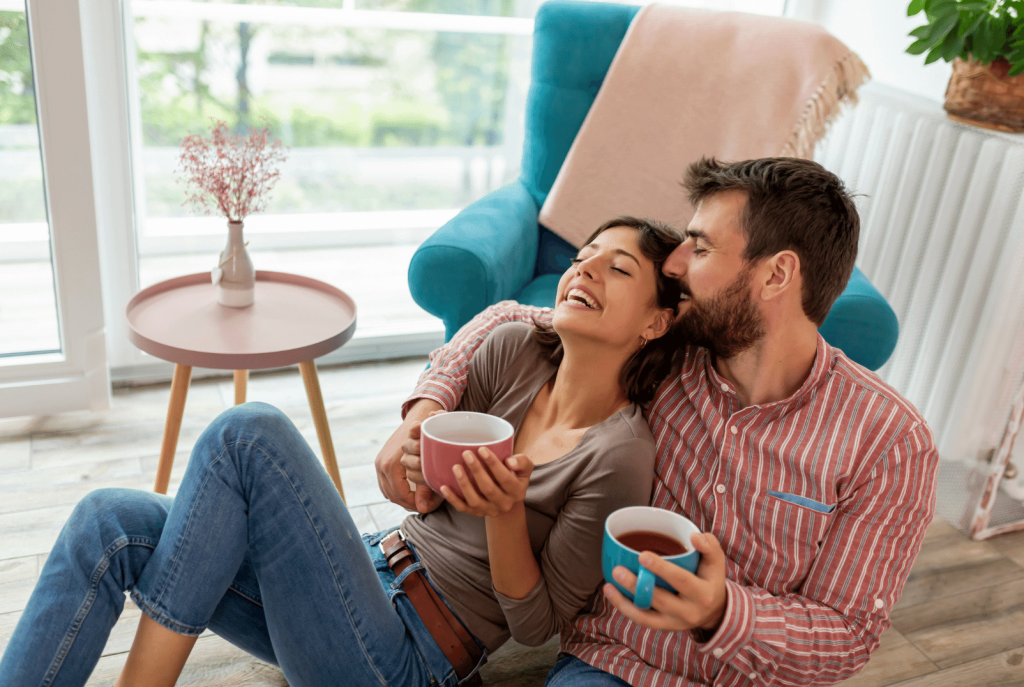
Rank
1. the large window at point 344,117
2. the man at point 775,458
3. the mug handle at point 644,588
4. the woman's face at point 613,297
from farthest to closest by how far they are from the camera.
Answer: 1. the large window at point 344,117
2. the woman's face at point 613,297
3. the man at point 775,458
4. the mug handle at point 644,588

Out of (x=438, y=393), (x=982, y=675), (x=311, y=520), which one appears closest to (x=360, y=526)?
(x=438, y=393)

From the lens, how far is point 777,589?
1.11 m

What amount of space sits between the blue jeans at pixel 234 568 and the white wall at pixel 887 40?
2.09 m

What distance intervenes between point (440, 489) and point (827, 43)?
1.62m

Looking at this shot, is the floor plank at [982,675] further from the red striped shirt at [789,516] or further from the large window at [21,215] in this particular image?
the large window at [21,215]

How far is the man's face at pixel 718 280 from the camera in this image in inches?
44.4

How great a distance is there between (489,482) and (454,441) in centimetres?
7

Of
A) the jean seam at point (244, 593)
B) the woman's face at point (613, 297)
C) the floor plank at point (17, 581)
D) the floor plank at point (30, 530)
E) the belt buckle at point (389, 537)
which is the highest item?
the woman's face at point (613, 297)

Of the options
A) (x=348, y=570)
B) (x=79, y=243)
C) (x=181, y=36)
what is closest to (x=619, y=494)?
(x=348, y=570)

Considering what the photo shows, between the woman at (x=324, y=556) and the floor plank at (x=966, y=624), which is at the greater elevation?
the woman at (x=324, y=556)

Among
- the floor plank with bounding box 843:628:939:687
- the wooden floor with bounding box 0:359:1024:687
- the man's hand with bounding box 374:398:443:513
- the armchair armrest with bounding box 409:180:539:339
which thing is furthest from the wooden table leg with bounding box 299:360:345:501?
the floor plank with bounding box 843:628:939:687

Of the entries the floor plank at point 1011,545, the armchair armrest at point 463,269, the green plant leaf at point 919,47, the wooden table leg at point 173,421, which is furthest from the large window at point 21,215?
the floor plank at point 1011,545

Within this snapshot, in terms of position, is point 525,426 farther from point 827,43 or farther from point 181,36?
point 181,36

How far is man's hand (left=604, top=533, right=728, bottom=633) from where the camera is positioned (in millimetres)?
800
